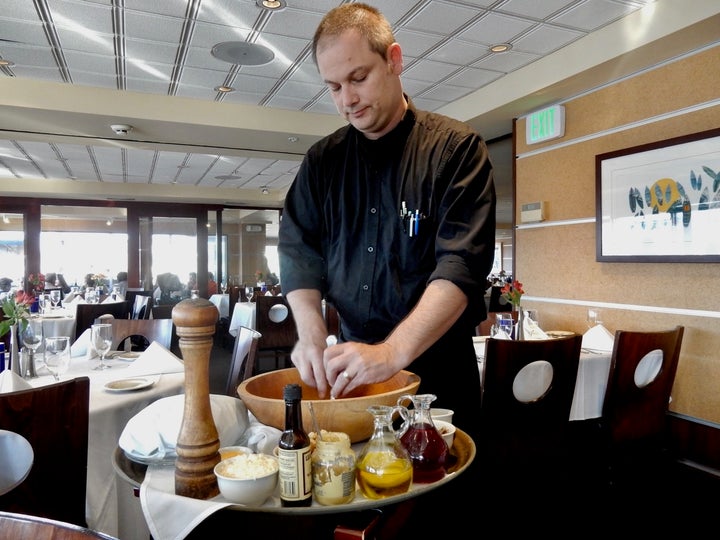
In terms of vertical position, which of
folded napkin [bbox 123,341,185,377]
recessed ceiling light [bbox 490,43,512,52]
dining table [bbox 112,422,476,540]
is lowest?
folded napkin [bbox 123,341,185,377]

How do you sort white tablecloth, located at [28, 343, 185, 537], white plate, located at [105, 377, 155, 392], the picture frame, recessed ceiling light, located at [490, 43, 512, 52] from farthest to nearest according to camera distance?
recessed ceiling light, located at [490, 43, 512, 52] < the picture frame < white plate, located at [105, 377, 155, 392] < white tablecloth, located at [28, 343, 185, 537]

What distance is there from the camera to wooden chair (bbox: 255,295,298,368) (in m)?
5.76

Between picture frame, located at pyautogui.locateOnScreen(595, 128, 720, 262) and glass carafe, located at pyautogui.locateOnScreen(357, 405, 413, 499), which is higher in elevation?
picture frame, located at pyautogui.locateOnScreen(595, 128, 720, 262)

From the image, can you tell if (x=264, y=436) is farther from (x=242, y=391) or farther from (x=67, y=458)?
(x=67, y=458)

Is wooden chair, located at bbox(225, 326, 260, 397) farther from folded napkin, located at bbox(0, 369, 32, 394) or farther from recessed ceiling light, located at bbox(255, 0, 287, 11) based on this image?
recessed ceiling light, located at bbox(255, 0, 287, 11)

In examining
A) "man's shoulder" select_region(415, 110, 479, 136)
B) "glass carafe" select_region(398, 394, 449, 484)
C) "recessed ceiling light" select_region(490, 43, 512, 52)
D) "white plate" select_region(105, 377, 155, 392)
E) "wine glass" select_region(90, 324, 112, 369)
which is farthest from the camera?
"recessed ceiling light" select_region(490, 43, 512, 52)

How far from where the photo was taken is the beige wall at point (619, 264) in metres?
3.24

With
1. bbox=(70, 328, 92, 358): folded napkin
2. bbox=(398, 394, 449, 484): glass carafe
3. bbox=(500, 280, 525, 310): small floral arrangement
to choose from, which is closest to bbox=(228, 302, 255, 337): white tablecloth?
bbox=(70, 328, 92, 358): folded napkin

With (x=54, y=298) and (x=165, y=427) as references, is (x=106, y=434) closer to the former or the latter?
(x=165, y=427)

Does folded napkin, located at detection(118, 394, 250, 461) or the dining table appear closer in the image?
the dining table

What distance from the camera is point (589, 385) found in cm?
282

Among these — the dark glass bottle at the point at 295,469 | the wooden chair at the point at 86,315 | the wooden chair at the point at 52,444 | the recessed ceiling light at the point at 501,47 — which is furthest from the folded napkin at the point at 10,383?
the recessed ceiling light at the point at 501,47

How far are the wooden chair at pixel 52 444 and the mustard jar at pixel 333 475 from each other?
863mm

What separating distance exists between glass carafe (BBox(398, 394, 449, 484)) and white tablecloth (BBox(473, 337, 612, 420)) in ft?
6.72
